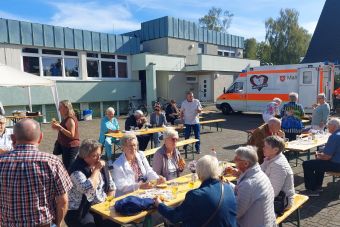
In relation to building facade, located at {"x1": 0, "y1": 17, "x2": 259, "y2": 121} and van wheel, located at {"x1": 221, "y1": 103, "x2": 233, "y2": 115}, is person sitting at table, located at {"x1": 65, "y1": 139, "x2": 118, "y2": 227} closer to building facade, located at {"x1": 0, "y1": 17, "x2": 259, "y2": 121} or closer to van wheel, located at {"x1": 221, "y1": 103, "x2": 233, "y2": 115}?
building facade, located at {"x1": 0, "y1": 17, "x2": 259, "y2": 121}

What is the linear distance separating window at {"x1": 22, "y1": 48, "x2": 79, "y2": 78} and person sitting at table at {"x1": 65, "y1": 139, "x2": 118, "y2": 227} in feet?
49.9

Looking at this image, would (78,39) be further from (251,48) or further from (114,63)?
(251,48)

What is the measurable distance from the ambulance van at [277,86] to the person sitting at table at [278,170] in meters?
11.9

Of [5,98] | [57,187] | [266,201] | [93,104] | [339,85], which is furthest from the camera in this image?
[339,85]

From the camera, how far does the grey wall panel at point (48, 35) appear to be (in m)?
16.9

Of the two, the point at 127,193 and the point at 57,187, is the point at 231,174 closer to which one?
the point at 127,193

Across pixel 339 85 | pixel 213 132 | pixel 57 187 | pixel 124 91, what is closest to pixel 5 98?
pixel 124 91

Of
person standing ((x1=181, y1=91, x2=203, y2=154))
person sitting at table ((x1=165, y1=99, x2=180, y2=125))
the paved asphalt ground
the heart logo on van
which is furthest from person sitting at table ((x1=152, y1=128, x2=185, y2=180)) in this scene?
the heart logo on van

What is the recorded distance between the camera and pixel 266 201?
9.75 feet

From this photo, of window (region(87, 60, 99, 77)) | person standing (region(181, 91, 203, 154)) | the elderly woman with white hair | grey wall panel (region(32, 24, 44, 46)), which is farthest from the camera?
window (region(87, 60, 99, 77))

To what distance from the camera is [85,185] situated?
3.17 metres

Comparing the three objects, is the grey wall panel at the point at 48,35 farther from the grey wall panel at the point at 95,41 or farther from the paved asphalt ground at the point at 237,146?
the paved asphalt ground at the point at 237,146

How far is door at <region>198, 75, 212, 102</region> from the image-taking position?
24984 millimetres

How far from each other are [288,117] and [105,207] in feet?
19.6
